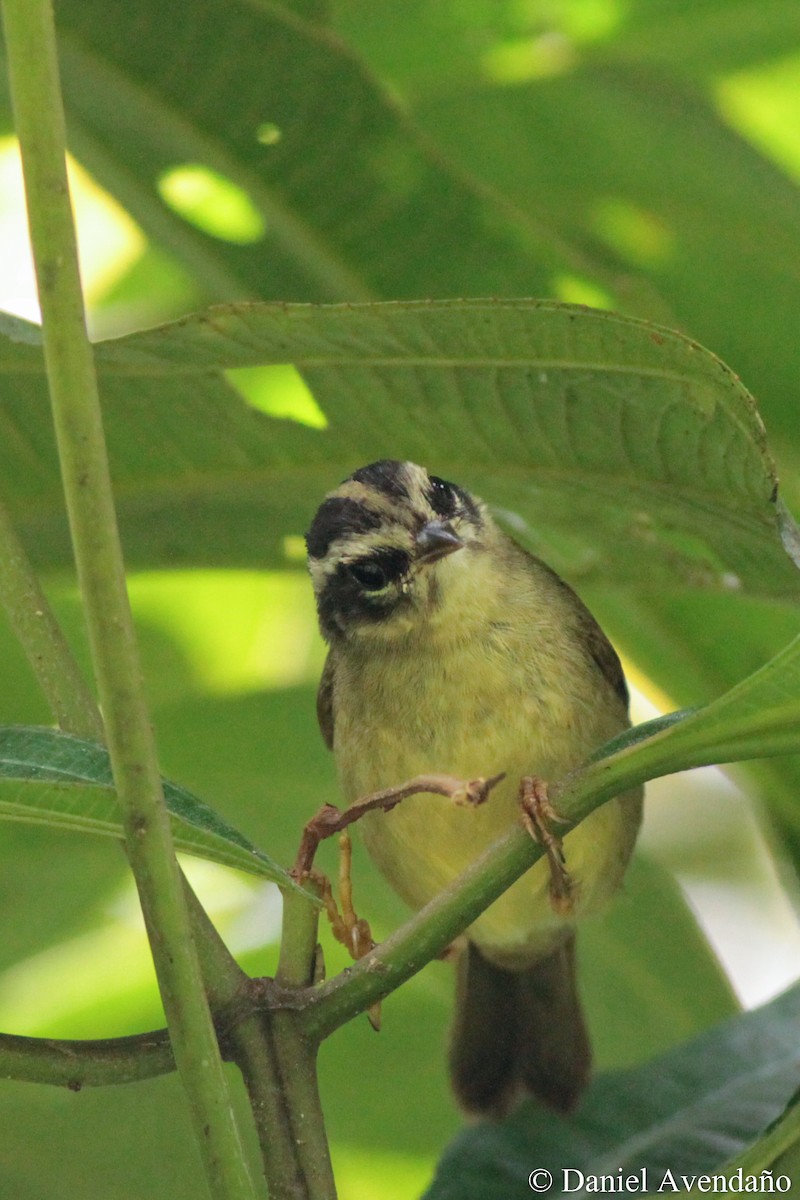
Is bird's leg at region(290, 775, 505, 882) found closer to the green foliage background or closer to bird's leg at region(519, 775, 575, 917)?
bird's leg at region(519, 775, 575, 917)

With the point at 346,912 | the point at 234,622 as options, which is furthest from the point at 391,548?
the point at 346,912

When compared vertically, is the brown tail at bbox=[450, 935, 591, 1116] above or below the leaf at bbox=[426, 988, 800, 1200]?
above

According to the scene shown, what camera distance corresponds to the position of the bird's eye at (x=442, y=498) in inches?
134

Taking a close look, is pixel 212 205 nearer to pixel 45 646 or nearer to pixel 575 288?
pixel 575 288

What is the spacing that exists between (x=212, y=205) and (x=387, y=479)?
28.8 inches

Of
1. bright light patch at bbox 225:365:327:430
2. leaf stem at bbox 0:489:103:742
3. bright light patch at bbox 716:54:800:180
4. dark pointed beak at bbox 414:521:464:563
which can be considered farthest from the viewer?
bright light patch at bbox 716:54:800:180

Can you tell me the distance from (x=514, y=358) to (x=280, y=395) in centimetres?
161

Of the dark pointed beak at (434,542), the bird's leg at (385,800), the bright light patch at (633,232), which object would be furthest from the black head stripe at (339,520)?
the bird's leg at (385,800)

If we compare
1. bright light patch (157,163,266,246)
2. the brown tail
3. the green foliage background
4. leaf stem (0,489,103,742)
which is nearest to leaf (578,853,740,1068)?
the green foliage background

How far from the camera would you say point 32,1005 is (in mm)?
3174

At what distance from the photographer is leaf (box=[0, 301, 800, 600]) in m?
1.79

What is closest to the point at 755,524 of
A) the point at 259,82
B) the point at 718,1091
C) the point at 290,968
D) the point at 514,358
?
the point at 514,358

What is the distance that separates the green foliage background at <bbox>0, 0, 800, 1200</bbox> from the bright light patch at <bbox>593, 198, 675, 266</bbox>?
1 centimetres

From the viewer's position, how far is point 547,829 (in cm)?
167
